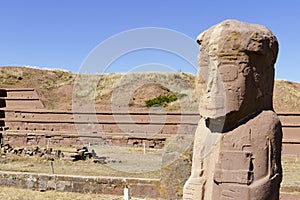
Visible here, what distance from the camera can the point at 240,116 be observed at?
8.87 feet

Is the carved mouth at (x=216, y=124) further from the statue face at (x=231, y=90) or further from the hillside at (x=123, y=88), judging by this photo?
the hillside at (x=123, y=88)

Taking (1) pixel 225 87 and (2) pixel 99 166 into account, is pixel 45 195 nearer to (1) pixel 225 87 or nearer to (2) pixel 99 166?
(2) pixel 99 166

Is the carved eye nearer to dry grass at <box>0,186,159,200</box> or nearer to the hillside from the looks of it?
dry grass at <box>0,186,159,200</box>

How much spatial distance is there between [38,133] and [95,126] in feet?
9.69

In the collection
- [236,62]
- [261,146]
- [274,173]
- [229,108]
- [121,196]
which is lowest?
[121,196]

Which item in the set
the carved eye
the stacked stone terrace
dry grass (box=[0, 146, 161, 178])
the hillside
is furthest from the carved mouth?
the hillside

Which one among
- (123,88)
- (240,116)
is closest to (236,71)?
(240,116)

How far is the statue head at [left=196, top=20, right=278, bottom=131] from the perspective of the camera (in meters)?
2.66

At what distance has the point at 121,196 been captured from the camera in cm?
810

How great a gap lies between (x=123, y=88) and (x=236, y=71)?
22297mm

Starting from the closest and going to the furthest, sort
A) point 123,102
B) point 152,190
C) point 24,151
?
point 152,190, point 24,151, point 123,102

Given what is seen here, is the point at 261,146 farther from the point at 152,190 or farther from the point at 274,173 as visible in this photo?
the point at 152,190

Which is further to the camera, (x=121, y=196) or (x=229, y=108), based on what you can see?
(x=121, y=196)

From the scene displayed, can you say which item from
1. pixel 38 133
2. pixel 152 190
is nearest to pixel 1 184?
pixel 152 190
